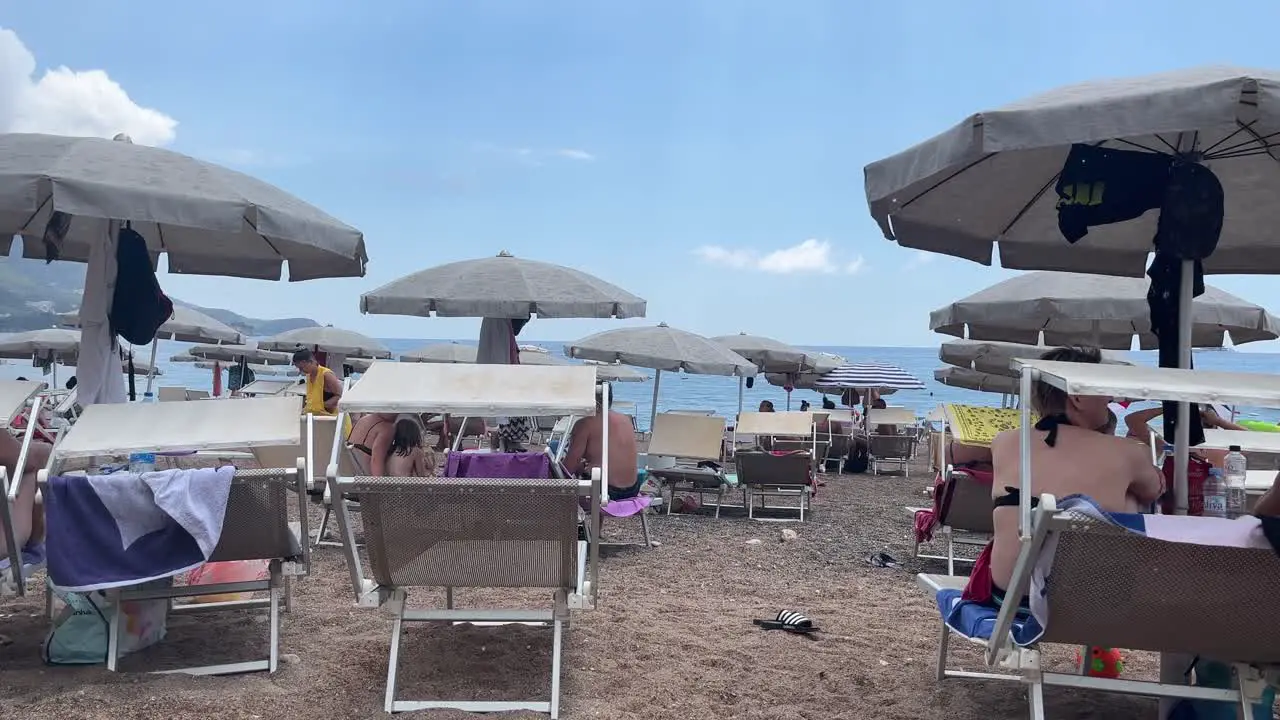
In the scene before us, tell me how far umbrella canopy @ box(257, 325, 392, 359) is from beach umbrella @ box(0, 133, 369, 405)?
11.7m

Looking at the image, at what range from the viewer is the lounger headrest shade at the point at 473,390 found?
12.9 feet

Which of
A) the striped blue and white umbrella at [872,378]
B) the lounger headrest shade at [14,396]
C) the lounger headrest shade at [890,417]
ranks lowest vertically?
the lounger headrest shade at [890,417]

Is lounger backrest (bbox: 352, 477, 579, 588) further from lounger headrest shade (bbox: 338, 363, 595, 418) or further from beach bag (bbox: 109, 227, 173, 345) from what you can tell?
beach bag (bbox: 109, 227, 173, 345)

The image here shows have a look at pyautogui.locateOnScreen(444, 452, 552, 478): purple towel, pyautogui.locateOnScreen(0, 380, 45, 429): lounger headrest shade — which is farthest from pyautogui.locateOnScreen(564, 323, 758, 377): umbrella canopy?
pyautogui.locateOnScreen(0, 380, 45, 429): lounger headrest shade

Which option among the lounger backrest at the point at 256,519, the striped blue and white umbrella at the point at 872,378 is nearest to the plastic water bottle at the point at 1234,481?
the lounger backrest at the point at 256,519

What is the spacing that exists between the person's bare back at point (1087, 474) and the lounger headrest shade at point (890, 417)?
41.7ft

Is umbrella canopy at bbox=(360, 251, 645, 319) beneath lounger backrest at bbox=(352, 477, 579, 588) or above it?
above

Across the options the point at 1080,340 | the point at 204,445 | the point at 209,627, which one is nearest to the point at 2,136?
the point at 204,445

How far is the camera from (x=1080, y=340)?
31.1 ft

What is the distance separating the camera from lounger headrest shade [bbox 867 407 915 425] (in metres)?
15.8

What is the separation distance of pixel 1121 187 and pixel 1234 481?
108 cm

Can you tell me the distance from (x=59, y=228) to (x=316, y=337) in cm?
1286

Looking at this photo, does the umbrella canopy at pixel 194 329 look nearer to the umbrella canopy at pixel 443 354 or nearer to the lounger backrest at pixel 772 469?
the umbrella canopy at pixel 443 354

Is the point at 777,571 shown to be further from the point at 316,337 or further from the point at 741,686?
the point at 316,337
